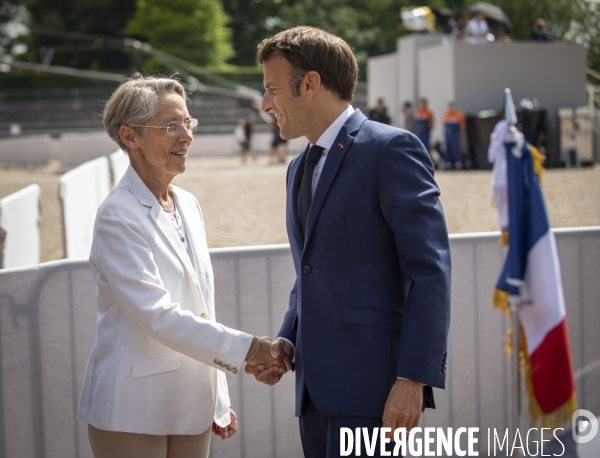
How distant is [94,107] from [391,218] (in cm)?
4160

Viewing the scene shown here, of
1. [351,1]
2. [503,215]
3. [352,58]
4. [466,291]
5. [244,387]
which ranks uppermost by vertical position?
[351,1]

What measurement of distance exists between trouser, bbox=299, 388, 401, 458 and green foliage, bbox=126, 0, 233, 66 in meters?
54.4

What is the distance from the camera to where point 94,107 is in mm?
41219

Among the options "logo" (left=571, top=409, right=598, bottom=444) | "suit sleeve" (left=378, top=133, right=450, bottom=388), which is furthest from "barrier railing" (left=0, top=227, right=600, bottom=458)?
"suit sleeve" (left=378, top=133, right=450, bottom=388)

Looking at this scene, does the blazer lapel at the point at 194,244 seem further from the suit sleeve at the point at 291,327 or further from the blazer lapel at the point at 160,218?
the suit sleeve at the point at 291,327

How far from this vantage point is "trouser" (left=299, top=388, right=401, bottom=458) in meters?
2.11

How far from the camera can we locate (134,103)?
234 centimetres

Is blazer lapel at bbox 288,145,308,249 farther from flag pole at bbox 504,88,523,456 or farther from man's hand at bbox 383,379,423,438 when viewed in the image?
flag pole at bbox 504,88,523,456

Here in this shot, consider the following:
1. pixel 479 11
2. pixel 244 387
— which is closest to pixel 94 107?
pixel 479 11

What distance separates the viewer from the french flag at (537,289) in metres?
2.41

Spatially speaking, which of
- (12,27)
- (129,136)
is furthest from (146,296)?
(12,27)

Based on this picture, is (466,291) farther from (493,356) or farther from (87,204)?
(87,204)

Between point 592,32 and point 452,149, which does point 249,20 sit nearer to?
point 592,32

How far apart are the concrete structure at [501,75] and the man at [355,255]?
2089cm
